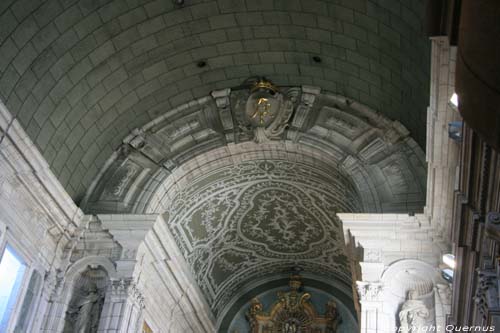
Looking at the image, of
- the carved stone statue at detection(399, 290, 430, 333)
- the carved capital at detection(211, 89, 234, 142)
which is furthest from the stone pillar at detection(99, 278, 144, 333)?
the carved stone statue at detection(399, 290, 430, 333)

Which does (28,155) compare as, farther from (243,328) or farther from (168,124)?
(243,328)

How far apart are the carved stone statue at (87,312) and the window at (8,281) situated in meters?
1.33

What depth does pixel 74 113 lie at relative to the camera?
14.1 m

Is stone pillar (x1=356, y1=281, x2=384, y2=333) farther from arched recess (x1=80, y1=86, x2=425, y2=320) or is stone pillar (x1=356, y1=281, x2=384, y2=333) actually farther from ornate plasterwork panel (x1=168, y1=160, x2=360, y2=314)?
ornate plasterwork panel (x1=168, y1=160, x2=360, y2=314)

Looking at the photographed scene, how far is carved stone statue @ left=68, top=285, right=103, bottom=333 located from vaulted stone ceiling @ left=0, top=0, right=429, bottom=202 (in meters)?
2.31

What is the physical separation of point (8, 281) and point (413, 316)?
7.16m

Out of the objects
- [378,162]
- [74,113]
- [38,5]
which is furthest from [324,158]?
[38,5]

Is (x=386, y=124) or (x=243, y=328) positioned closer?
(x=386, y=124)

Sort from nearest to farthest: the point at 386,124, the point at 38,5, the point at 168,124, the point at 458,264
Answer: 1. the point at 458,264
2. the point at 38,5
3. the point at 386,124
4. the point at 168,124

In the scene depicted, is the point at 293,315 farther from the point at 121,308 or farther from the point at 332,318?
the point at 121,308

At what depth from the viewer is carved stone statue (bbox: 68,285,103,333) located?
1305cm

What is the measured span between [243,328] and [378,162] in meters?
8.25

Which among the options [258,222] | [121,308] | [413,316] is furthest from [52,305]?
[413,316]

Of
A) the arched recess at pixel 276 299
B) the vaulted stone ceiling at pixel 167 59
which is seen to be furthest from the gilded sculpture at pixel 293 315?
the vaulted stone ceiling at pixel 167 59
